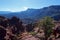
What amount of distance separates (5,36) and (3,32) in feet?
8.92

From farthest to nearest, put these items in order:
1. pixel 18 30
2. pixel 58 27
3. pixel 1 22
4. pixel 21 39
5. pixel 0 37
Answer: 1. pixel 18 30
2. pixel 1 22
3. pixel 21 39
4. pixel 0 37
5. pixel 58 27

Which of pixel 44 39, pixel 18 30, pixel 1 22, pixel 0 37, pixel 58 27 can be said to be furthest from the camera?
pixel 18 30

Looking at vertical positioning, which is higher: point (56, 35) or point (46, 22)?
point (46, 22)

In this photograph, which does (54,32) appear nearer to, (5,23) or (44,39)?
(44,39)

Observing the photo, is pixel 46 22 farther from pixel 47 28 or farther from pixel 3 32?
pixel 3 32

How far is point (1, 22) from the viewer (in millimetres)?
92562

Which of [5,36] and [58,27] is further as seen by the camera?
[5,36]

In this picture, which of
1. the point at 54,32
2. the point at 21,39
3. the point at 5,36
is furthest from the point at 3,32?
the point at 54,32

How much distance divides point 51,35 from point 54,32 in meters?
2.02

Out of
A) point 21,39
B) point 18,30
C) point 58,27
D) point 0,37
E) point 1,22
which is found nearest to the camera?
point 58,27

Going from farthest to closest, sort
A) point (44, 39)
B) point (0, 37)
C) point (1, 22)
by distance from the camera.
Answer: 1. point (1, 22)
2. point (0, 37)
3. point (44, 39)

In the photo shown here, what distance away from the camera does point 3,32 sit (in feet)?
238

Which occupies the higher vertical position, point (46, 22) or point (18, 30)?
point (46, 22)

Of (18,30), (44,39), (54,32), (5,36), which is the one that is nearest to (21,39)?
(5,36)
